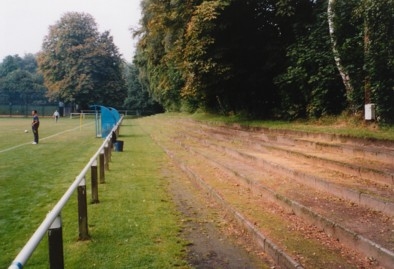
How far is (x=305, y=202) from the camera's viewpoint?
5.52 metres

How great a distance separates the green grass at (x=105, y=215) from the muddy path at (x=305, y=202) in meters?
0.47

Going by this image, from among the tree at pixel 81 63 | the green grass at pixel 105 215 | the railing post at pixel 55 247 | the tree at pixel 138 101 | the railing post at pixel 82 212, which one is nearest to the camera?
the railing post at pixel 55 247

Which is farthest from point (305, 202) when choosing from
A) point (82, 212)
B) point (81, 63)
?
point (81, 63)

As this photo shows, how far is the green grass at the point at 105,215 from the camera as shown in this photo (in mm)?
4598

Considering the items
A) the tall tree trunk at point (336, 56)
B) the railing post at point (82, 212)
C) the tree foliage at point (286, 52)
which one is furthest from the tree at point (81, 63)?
the railing post at point (82, 212)

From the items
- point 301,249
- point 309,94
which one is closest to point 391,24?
point 309,94

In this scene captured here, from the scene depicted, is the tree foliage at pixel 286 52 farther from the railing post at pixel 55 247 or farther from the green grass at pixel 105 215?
the railing post at pixel 55 247

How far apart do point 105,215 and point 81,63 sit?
55182 mm

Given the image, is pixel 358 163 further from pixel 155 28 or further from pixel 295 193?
pixel 155 28

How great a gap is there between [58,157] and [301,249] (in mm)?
11570

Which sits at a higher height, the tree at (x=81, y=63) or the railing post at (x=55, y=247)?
the tree at (x=81, y=63)

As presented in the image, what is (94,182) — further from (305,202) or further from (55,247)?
(55,247)

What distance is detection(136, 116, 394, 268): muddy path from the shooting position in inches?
162

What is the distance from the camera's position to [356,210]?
16.5 feet
